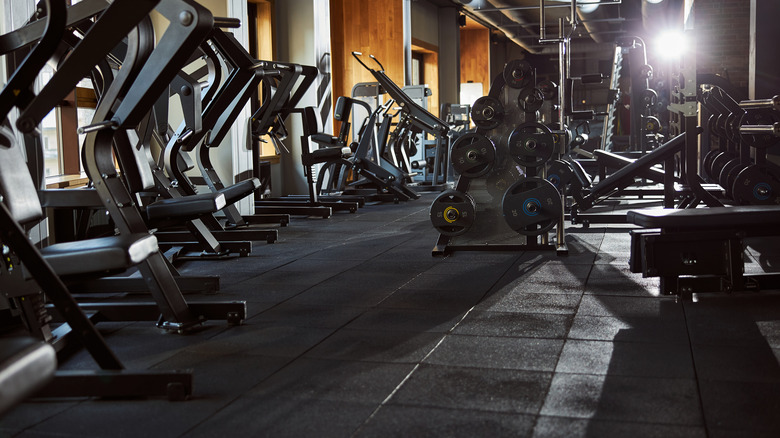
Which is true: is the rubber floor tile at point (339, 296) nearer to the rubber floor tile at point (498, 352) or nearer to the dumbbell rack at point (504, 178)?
the rubber floor tile at point (498, 352)

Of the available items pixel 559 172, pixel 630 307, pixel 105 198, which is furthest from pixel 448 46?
pixel 105 198

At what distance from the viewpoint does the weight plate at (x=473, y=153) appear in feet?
15.0

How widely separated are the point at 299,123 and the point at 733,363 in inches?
268

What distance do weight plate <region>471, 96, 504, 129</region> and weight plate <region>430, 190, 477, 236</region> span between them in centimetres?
44

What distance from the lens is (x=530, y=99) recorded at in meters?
4.55

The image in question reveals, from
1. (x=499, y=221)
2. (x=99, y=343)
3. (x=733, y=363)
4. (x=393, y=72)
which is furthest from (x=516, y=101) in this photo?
(x=393, y=72)

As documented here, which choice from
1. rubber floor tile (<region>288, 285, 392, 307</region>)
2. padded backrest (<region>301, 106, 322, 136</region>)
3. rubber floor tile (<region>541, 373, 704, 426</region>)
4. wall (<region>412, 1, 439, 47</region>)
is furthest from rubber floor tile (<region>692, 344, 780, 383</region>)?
wall (<region>412, 1, 439, 47</region>)

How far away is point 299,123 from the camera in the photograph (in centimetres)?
870

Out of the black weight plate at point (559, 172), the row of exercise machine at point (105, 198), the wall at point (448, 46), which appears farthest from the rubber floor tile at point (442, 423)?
the wall at point (448, 46)

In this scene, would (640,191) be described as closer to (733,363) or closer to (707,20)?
(707,20)

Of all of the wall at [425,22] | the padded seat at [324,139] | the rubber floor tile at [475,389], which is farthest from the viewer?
the wall at [425,22]

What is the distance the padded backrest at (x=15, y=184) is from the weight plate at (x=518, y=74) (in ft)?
9.40

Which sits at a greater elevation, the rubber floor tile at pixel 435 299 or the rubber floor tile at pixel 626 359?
the rubber floor tile at pixel 435 299

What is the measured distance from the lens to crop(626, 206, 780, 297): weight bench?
3223mm
